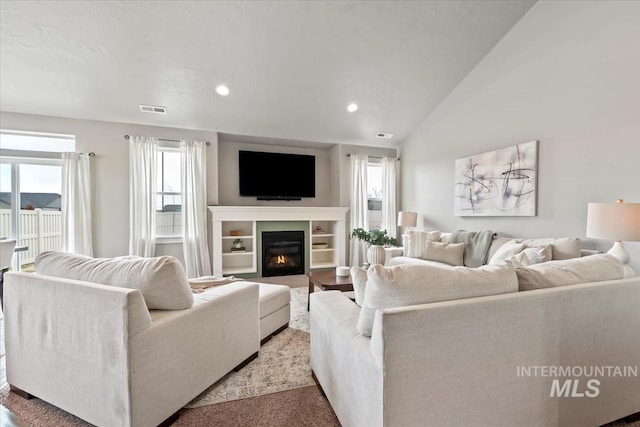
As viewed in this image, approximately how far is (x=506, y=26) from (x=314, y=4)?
238 cm

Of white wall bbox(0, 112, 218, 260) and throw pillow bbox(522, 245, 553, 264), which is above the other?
white wall bbox(0, 112, 218, 260)

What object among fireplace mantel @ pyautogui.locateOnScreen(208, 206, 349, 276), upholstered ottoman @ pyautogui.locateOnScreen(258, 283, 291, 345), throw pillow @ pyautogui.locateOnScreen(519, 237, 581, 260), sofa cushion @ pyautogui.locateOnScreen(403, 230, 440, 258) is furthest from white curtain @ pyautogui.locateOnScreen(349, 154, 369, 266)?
throw pillow @ pyautogui.locateOnScreen(519, 237, 581, 260)

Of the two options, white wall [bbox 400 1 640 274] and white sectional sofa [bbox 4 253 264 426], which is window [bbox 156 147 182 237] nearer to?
white sectional sofa [bbox 4 253 264 426]

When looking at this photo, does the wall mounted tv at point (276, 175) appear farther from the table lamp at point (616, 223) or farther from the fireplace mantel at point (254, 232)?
the table lamp at point (616, 223)

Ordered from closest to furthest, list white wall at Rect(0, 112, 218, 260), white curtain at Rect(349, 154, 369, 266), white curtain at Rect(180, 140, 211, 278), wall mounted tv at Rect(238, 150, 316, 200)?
1. white wall at Rect(0, 112, 218, 260)
2. white curtain at Rect(180, 140, 211, 278)
3. wall mounted tv at Rect(238, 150, 316, 200)
4. white curtain at Rect(349, 154, 369, 266)

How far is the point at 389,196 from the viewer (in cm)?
553

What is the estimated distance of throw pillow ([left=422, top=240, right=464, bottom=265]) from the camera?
356 centimetres

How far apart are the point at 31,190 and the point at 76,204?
2.11 feet

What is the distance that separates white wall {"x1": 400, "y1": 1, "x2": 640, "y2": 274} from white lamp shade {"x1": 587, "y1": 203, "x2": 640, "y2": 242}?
22.1 inches

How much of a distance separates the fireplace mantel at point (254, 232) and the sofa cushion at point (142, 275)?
2.92 meters

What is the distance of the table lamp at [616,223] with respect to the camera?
197 cm

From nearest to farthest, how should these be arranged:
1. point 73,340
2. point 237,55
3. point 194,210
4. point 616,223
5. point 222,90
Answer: point 73,340
point 616,223
point 237,55
point 222,90
point 194,210

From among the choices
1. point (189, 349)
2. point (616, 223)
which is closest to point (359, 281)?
point (189, 349)

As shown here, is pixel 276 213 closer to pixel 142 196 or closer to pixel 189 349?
pixel 142 196
